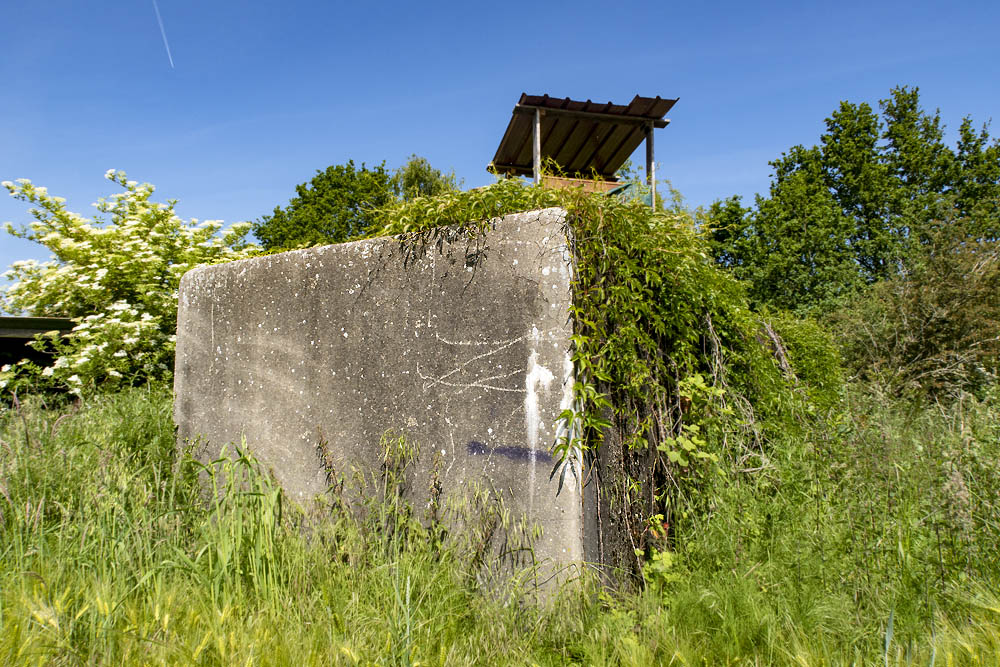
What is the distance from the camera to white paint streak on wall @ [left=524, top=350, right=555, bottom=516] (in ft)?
8.48

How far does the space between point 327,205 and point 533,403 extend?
65.2 ft

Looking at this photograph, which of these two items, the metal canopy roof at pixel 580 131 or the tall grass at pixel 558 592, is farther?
the metal canopy roof at pixel 580 131

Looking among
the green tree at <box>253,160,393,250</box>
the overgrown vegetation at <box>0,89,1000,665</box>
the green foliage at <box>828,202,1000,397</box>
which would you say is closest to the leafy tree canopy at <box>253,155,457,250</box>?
the green tree at <box>253,160,393,250</box>

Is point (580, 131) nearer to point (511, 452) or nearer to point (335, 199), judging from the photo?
point (511, 452)

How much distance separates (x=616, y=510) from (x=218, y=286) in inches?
121

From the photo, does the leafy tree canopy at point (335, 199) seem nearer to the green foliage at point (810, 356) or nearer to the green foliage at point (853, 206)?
the green foliage at point (853, 206)

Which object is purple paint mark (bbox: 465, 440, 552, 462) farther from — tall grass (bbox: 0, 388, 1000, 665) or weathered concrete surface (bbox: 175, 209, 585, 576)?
tall grass (bbox: 0, 388, 1000, 665)

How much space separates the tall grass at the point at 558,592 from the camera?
6.64 feet

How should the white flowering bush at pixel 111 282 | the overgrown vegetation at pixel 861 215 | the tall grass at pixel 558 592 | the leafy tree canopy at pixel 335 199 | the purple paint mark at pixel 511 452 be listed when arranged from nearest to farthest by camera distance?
the tall grass at pixel 558 592 → the purple paint mark at pixel 511 452 → the white flowering bush at pixel 111 282 → the overgrown vegetation at pixel 861 215 → the leafy tree canopy at pixel 335 199

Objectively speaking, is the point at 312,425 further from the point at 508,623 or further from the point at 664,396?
the point at 664,396

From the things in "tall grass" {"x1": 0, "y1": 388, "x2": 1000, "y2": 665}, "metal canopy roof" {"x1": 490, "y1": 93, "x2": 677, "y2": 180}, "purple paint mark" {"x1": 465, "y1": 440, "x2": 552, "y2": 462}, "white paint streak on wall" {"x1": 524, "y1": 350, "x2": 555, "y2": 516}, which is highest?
"metal canopy roof" {"x1": 490, "y1": 93, "x2": 677, "y2": 180}

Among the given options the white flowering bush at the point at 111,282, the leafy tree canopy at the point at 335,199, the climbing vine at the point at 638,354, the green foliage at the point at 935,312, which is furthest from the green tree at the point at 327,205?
the climbing vine at the point at 638,354

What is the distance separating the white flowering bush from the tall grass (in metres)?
3.76

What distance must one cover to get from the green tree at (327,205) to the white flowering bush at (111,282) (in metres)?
11.1
